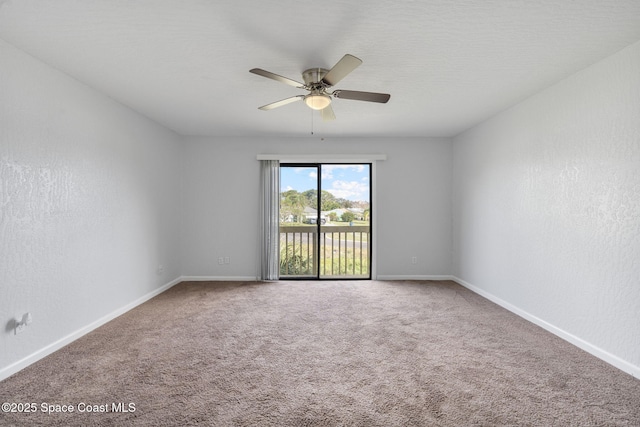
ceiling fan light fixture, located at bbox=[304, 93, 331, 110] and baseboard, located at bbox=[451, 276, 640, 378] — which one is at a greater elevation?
ceiling fan light fixture, located at bbox=[304, 93, 331, 110]

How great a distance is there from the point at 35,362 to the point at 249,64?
2798 mm

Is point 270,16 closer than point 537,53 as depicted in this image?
Yes

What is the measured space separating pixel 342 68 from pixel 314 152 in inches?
113

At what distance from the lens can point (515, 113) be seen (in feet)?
11.0

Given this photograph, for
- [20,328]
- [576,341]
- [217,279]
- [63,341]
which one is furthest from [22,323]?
[576,341]

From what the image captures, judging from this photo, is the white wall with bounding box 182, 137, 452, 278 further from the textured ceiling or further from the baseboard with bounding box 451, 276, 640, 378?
the textured ceiling

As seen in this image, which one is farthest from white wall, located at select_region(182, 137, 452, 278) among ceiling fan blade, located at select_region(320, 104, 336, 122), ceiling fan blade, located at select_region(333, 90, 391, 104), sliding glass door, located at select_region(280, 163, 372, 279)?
ceiling fan blade, located at select_region(333, 90, 391, 104)

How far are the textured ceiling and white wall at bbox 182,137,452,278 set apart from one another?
1.60m

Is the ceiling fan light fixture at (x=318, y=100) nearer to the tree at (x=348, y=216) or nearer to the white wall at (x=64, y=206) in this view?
the white wall at (x=64, y=206)

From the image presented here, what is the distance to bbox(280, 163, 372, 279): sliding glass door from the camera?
4977mm

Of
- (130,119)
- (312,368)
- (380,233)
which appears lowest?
Result: (312,368)

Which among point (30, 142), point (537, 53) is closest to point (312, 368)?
point (30, 142)

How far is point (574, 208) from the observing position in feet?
8.59

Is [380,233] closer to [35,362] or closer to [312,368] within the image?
[312,368]
